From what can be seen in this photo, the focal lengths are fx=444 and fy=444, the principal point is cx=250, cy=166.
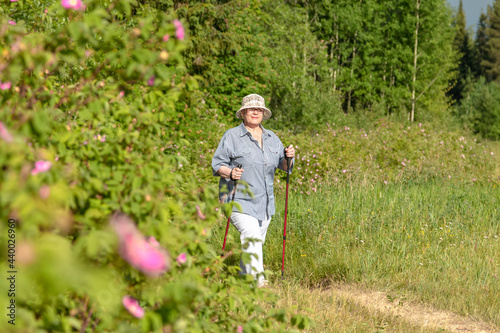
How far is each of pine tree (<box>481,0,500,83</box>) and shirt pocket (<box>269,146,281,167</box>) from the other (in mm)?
52091

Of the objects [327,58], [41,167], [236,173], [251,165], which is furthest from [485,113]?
[41,167]

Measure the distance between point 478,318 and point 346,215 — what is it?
2.24 meters

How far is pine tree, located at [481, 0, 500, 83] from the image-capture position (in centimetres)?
4975

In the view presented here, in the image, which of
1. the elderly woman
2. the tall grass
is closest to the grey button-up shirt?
the elderly woman

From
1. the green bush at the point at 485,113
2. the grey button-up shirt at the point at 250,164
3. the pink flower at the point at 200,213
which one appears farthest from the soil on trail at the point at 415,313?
the green bush at the point at 485,113

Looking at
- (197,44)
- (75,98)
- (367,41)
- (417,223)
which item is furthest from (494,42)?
(75,98)

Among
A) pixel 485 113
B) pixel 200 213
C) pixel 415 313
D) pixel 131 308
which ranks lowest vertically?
pixel 415 313

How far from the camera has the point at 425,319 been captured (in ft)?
13.3

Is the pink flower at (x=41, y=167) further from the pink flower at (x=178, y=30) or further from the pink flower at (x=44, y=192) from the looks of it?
the pink flower at (x=178, y=30)

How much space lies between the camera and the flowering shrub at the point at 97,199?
1.05 m

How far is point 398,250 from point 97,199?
4337 mm

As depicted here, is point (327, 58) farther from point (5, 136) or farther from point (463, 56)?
point (463, 56)

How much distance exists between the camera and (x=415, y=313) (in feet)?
13.7

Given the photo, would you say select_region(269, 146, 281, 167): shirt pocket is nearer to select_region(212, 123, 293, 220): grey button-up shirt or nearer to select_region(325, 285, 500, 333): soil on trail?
select_region(212, 123, 293, 220): grey button-up shirt
